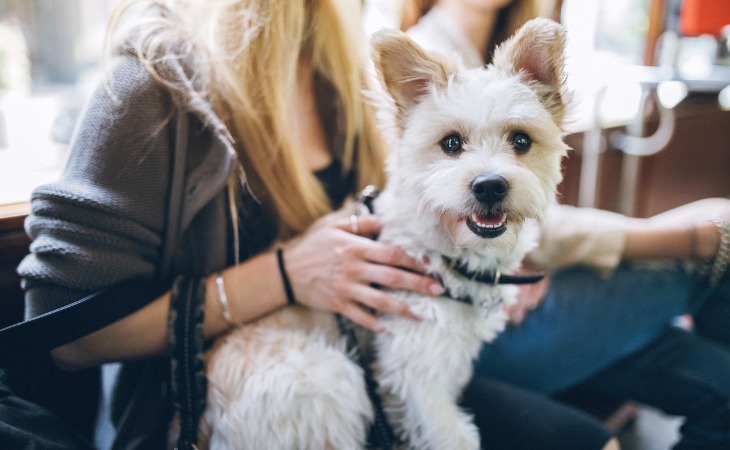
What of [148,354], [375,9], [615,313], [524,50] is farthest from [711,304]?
[148,354]

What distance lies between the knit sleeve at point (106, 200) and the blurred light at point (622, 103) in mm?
1884

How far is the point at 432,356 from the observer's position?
33.0 inches

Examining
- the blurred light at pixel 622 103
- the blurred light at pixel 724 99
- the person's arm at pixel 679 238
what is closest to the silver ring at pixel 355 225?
the person's arm at pixel 679 238

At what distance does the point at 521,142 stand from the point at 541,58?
131mm

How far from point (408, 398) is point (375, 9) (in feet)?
3.74

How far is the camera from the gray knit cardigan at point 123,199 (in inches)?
27.7

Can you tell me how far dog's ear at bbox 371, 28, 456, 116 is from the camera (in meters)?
0.74

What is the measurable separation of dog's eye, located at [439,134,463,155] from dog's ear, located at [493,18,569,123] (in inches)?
5.3

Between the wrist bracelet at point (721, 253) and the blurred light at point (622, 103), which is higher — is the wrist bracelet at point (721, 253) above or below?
below

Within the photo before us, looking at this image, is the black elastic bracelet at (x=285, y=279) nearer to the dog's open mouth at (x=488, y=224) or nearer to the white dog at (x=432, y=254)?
the white dog at (x=432, y=254)

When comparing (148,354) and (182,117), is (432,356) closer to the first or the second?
(148,354)

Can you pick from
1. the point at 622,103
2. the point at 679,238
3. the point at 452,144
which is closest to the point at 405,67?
the point at 452,144

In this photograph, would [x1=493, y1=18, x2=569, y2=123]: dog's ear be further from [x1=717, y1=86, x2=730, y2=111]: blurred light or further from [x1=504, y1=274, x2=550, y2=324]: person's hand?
[x1=717, y1=86, x2=730, y2=111]: blurred light

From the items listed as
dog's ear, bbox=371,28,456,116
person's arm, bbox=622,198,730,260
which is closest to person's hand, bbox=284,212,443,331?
dog's ear, bbox=371,28,456,116
